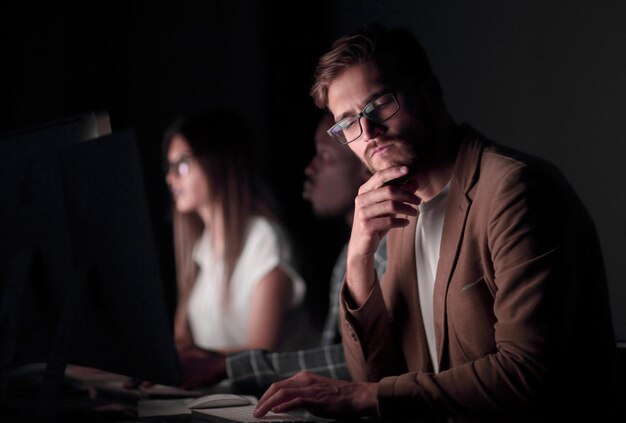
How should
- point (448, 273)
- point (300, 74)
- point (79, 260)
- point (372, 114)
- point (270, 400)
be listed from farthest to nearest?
point (300, 74)
point (372, 114)
point (448, 273)
point (79, 260)
point (270, 400)

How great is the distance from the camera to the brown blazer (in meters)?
1.25

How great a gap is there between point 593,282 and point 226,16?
2922 mm

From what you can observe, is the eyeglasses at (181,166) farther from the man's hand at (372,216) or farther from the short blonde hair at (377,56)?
the man's hand at (372,216)

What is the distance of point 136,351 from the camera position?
1234 mm

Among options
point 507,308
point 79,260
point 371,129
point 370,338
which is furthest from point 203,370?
point 507,308

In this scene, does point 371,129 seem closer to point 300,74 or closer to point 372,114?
point 372,114

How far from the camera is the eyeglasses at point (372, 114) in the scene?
5.17 ft

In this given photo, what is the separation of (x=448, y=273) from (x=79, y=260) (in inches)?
28.0

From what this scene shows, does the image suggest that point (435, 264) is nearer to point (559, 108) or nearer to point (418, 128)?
point (418, 128)

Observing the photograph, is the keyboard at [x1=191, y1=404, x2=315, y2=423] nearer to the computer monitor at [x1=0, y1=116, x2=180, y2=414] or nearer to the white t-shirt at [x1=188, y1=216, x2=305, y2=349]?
the computer monitor at [x1=0, y1=116, x2=180, y2=414]

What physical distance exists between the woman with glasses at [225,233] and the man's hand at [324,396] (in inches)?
58.6

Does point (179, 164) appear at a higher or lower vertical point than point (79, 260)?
higher

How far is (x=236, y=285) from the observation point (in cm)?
288

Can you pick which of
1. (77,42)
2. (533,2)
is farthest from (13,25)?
(533,2)
